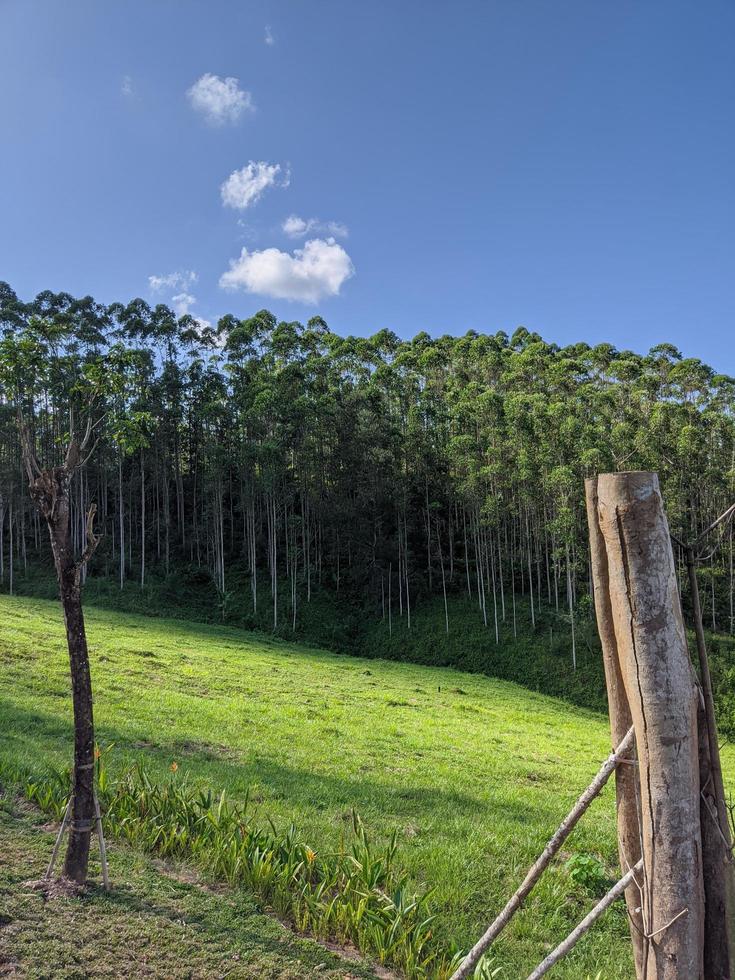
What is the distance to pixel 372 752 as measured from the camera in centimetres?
1002

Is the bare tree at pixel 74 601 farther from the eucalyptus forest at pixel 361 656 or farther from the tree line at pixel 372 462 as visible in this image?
the tree line at pixel 372 462

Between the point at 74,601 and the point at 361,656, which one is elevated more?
the point at 74,601

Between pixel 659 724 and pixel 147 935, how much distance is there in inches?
144

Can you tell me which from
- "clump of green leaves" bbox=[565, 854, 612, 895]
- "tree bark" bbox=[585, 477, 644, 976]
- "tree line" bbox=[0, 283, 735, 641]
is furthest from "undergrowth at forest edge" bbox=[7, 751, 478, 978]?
"tree line" bbox=[0, 283, 735, 641]

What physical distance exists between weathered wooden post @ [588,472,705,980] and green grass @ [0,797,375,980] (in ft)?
8.33

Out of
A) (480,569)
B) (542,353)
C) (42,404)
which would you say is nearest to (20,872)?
(480,569)

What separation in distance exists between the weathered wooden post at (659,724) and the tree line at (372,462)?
874 inches

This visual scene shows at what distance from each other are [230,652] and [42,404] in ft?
73.3

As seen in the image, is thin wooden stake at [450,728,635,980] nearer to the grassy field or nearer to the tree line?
the grassy field

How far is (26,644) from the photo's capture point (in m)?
14.6

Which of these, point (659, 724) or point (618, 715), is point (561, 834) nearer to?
point (618, 715)

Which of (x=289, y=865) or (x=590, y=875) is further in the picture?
(x=590, y=875)

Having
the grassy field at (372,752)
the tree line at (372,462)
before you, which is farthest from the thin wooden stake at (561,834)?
the tree line at (372,462)

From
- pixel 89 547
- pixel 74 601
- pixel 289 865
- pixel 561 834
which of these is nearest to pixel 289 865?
pixel 289 865
